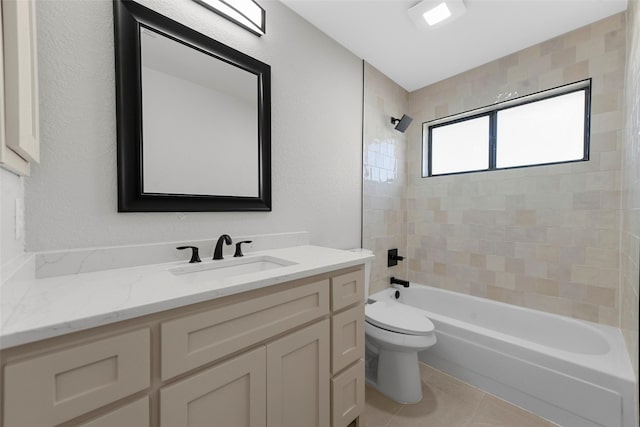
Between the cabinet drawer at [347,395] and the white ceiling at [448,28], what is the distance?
2.15m

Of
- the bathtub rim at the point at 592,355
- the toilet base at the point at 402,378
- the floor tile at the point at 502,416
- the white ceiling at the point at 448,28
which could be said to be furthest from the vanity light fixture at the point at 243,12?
the floor tile at the point at 502,416

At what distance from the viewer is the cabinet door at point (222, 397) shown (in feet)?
2.37

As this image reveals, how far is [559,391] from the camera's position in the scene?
1.44 m

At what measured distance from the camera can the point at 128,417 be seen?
2.13 ft

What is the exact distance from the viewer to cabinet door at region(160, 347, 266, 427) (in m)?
0.72

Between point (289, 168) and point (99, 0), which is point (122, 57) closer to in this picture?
point (99, 0)

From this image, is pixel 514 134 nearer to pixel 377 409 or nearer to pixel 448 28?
pixel 448 28

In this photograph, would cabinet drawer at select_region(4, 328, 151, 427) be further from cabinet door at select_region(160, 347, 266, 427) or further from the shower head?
the shower head

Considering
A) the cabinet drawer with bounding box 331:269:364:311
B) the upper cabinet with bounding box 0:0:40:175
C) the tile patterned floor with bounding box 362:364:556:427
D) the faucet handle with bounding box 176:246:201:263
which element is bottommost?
the tile patterned floor with bounding box 362:364:556:427

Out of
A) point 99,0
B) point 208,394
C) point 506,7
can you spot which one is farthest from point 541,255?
point 99,0

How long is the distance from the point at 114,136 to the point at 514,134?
9.30ft

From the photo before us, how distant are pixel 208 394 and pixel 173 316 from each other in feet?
0.93

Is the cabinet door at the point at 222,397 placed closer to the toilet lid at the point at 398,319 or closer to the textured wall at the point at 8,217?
the textured wall at the point at 8,217

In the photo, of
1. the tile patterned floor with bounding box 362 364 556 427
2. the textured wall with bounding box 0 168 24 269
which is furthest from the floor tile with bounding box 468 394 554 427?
the textured wall with bounding box 0 168 24 269
